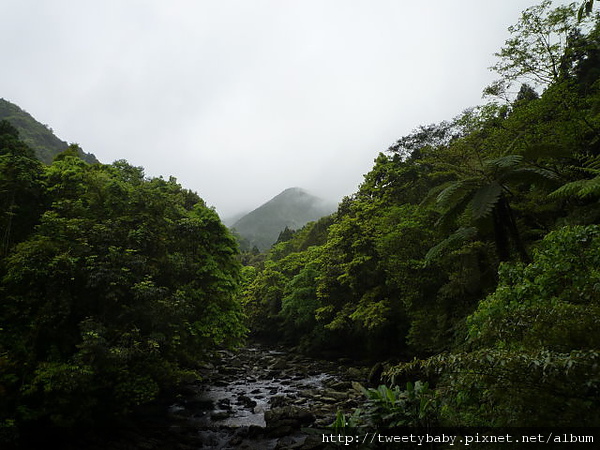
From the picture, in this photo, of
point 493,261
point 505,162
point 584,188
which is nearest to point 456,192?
point 505,162

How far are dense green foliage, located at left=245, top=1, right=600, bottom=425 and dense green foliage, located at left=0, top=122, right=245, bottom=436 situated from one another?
6582 mm

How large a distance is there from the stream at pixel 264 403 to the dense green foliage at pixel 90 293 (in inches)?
83.8

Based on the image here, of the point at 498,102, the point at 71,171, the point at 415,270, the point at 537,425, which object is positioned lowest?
the point at 537,425

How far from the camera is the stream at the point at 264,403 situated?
9.34 meters

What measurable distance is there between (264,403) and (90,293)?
25.7ft

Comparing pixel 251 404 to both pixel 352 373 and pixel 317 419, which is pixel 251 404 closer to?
pixel 317 419

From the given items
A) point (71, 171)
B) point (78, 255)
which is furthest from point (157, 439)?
point (71, 171)

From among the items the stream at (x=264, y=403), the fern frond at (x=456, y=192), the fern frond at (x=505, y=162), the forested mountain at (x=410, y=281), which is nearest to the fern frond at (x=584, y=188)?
the forested mountain at (x=410, y=281)

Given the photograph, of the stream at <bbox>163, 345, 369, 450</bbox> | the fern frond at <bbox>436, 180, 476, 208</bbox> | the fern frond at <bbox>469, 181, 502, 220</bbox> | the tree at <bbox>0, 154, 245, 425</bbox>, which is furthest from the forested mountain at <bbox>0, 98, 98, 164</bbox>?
the fern frond at <bbox>469, 181, 502, 220</bbox>

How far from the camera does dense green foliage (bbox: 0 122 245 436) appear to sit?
7832mm

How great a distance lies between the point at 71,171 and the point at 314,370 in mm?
15496

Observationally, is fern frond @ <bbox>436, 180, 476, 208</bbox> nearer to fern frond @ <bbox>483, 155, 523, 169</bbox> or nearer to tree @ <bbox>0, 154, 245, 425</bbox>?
fern frond @ <bbox>483, 155, 523, 169</bbox>

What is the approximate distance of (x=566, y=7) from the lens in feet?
38.4

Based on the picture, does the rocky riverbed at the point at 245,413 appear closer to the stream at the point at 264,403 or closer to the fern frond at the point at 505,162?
the stream at the point at 264,403
